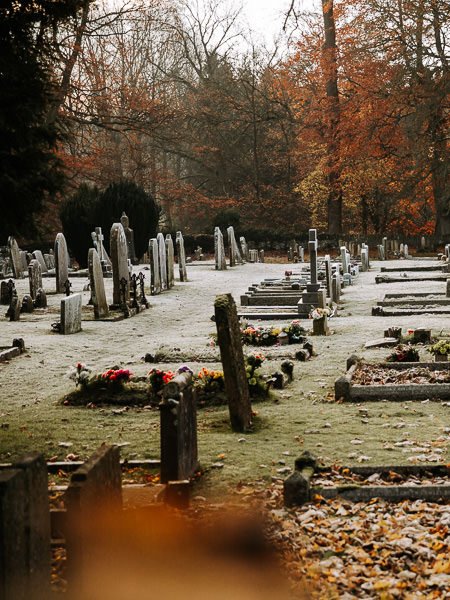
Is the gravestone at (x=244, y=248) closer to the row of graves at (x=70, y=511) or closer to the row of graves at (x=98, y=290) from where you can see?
the row of graves at (x=98, y=290)

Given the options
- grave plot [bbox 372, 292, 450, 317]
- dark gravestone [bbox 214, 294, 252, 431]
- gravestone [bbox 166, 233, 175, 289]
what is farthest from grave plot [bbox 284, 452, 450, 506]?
gravestone [bbox 166, 233, 175, 289]

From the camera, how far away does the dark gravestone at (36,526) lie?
160 inches

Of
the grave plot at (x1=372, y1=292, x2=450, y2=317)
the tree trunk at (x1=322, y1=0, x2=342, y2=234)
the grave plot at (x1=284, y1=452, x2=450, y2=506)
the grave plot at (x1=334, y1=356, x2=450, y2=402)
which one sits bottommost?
the grave plot at (x1=284, y1=452, x2=450, y2=506)

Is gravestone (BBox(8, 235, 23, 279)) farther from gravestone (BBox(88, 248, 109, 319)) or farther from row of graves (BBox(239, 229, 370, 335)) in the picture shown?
gravestone (BBox(88, 248, 109, 319))

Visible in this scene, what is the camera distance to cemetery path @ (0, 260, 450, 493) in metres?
8.45

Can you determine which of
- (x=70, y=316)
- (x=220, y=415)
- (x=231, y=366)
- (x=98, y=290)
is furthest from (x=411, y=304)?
(x=231, y=366)

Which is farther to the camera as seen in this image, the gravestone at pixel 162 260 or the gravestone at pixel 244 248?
the gravestone at pixel 244 248

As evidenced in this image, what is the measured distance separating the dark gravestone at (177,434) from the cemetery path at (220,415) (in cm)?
24

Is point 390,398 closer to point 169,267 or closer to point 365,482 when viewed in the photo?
point 365,482

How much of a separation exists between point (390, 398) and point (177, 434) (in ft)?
13.1

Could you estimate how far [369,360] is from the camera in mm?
13414

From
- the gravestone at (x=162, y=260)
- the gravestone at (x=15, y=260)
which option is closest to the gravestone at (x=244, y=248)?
the gravestone at (x=15, y=260)

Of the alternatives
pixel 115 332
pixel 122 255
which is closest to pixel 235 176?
pixel 122 255

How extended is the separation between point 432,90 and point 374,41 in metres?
4.43
